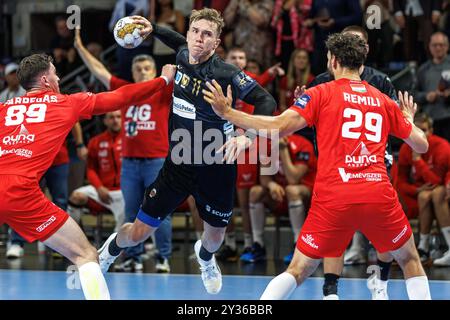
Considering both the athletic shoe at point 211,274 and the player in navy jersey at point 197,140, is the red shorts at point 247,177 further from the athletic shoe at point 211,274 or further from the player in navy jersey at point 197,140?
the player in navy jersey at point 197,140

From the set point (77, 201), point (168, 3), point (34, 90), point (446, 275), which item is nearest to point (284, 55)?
point (168, 3)

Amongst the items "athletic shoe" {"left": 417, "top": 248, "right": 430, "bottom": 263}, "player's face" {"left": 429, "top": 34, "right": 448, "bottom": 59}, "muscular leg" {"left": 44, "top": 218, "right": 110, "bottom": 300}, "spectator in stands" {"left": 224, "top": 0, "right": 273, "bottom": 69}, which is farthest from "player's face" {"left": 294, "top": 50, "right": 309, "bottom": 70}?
"muscular leg" {"left": 44, "top": 218, "right": 110, "bottom": 300}

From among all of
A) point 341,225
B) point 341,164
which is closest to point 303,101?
point 341,164

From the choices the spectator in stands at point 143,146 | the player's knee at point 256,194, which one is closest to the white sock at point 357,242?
the player's knee at point 256,194

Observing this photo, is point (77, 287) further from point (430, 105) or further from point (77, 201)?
point (430, 105)

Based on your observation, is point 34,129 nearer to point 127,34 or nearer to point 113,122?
point 127,34

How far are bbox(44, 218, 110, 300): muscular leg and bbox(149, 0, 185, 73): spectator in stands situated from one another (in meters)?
6.85

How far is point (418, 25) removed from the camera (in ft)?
43.0

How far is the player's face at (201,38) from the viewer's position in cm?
789

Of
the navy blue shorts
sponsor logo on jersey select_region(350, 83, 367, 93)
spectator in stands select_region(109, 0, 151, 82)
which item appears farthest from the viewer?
spectator in stands select_region(109, 0, 151, 82)

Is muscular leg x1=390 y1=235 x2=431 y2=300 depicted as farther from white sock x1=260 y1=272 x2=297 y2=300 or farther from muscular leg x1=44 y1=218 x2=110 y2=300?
muscular leg x1=44 y1=218 x2=110 y2=300

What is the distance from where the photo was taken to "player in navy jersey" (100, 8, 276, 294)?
25.9ft

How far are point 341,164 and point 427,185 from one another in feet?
16.6

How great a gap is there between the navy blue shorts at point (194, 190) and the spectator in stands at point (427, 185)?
142 inches
